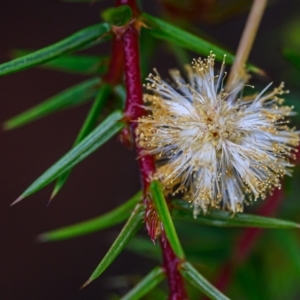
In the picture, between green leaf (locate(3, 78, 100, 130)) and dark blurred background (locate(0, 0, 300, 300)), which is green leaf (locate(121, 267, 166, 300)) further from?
dark blurred background (locate(0, 0, 300, 300))

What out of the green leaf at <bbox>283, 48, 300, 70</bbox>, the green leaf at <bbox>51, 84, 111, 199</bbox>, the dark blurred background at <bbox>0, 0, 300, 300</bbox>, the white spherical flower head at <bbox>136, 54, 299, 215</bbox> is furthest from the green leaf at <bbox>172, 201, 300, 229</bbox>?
the dark blurred background at <bbox>0, 0, 300, 300</bbox>

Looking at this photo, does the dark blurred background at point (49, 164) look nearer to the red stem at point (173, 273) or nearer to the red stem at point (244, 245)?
the red stem at point (244, 245)

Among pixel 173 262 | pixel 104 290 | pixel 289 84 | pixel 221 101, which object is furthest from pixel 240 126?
pixel 104 290

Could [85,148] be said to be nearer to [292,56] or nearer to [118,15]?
[118,15]

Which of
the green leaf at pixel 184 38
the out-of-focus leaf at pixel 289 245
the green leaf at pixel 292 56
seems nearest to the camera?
the green leaf at pixel 184 38

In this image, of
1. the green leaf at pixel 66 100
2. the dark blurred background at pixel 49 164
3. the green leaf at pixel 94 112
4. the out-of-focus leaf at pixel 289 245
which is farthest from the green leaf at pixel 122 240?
the dark blurred background at pixel 49 164
